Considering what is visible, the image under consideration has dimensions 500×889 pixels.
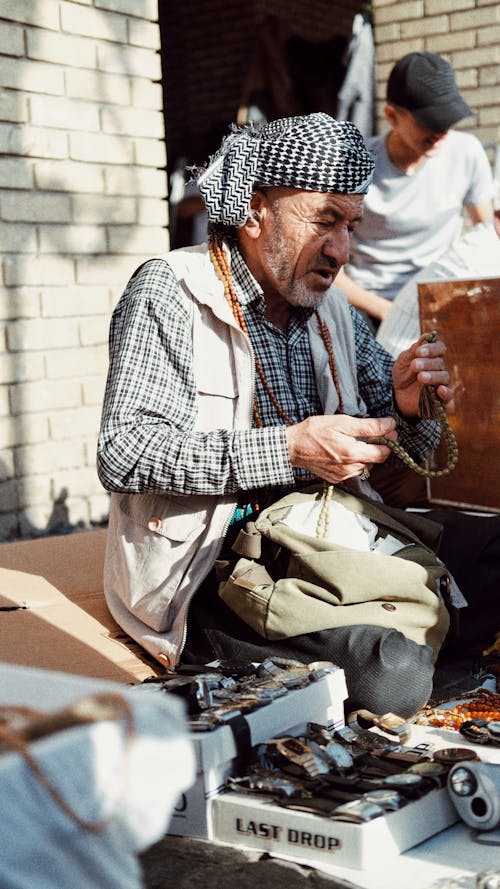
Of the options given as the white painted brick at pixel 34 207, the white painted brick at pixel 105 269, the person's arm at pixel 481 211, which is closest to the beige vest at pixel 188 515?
the white painted brick at pixel 34 207

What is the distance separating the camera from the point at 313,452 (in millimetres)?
2838

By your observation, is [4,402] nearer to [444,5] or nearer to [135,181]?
[135,181]

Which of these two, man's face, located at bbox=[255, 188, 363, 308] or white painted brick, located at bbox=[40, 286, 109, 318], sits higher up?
man's face, located at bbox=[255, 188, 363, 308]

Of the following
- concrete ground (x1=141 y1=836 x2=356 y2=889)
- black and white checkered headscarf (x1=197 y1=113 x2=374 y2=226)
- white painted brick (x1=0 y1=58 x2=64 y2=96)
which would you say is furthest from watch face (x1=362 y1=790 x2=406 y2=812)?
white painted brick (x1=0 y1=58 x2=64 y2=96)

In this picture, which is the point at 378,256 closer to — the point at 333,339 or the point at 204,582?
the point at 333,339

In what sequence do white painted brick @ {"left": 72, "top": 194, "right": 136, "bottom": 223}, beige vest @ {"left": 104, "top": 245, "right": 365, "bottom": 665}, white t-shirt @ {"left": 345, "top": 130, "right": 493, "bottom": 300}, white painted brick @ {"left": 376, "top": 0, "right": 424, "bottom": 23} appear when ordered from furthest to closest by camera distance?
white painted brick @ {"left": 376, "top": 0, "right": 424, "bottom": 23} → white t-shirt @ {"left": 345, "top": 130, "right": 493, "bottom": 300} → white painted brick @ {"left": 72, "top": 194, "right": 136, "bottom": 223} → beige vest @ {"left": 104, "top": 245, "right": 365, "bottom": 665}

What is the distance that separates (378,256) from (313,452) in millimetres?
3000

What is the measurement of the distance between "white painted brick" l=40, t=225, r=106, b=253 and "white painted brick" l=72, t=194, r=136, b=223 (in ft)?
0.15

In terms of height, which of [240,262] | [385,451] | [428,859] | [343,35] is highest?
[343,35]

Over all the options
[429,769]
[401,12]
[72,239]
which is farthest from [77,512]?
[401,12]

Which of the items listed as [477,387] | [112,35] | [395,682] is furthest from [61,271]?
[395,682]

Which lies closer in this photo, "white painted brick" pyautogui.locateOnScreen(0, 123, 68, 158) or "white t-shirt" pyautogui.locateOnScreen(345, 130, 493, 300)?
"white painted brick" pyautogui.locateOnScreen(0, 123, 68, 158)

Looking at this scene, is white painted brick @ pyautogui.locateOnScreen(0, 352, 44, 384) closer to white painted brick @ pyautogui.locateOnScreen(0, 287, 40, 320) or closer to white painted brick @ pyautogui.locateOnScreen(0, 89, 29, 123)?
white painted brick @ pyautogui.locateOnScreen(0, 287, 40, 320)

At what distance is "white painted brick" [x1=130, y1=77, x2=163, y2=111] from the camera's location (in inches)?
210
